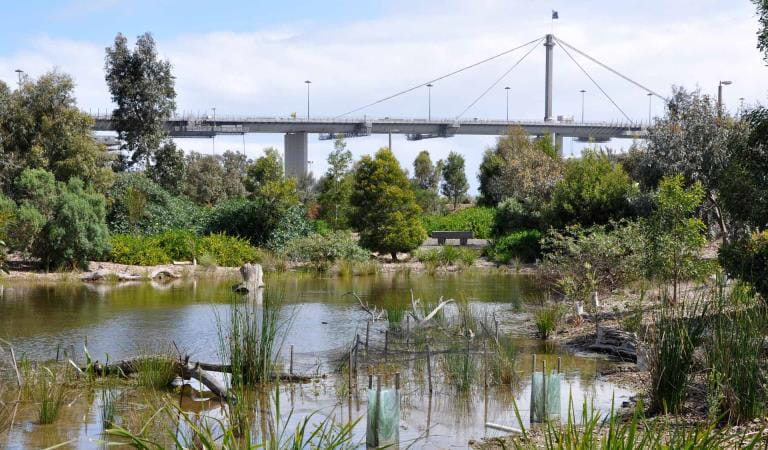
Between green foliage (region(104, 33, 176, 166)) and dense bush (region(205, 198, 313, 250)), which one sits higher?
green foliage (region(104, 33, 176, 166))

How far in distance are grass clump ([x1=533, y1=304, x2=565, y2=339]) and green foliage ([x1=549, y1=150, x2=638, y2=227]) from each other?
11.1 metres

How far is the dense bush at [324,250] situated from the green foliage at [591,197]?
596 centimetres

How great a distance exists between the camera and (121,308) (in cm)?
1736

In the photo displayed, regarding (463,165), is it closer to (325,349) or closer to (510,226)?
(510,226)

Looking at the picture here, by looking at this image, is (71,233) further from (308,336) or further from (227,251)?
(308,336)

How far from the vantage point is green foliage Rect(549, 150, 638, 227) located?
81.0 ft

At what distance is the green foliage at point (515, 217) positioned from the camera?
101 ft

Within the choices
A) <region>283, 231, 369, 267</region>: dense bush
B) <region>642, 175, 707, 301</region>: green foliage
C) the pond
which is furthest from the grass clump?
<region>283, 231, 369, 267</region>: dense bush

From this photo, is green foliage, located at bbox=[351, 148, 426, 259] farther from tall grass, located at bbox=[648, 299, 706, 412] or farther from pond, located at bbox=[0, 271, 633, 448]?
tall grass, located at bbox=[648, 299, 706, 412]

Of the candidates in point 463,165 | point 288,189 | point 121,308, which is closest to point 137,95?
point 288,189

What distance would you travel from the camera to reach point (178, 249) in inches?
1051

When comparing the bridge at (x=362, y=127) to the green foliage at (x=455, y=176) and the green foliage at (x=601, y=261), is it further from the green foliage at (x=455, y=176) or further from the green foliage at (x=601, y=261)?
the green foliage at (x=601, y=261)

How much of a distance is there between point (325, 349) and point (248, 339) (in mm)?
3970

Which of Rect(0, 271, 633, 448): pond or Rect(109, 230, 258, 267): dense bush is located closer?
Rect(0, 271, 633, 448): pond
